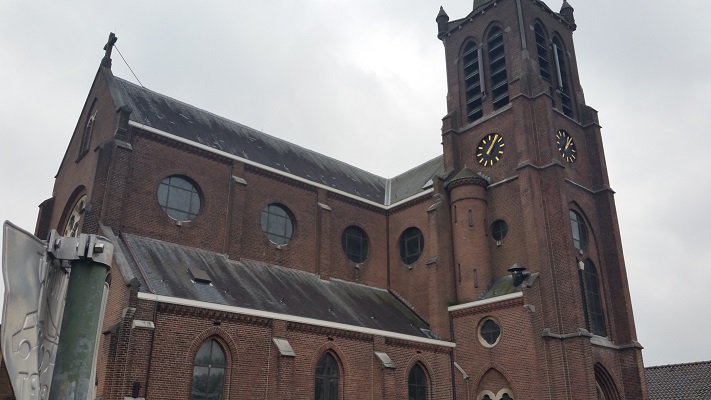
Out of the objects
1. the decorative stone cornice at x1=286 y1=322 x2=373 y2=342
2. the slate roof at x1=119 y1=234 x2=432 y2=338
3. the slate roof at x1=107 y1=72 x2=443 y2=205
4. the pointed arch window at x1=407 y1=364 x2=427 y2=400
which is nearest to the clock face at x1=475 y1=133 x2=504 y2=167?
the slate roof at x1=107 y1=72 x2=443 y2=205

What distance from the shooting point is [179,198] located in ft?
74.9

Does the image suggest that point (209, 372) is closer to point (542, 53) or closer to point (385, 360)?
point (385, 360)

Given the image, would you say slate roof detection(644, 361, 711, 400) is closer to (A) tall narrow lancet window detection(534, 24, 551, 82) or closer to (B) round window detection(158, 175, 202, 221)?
(A) tall narrow lancet window detection(534, 24, 551, 82)

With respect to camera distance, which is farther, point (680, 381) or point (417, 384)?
point (680, 381)

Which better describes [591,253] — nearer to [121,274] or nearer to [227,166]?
[227,166]

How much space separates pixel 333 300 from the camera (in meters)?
23.7

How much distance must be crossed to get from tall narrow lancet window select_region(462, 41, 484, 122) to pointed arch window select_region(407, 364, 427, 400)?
44.1 feet

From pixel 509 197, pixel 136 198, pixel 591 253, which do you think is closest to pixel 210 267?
pixel 136 198

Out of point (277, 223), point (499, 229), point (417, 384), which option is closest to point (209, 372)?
point (277, 223)

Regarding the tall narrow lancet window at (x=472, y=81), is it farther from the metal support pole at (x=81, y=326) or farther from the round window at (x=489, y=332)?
the metal support pole at (x=81, y=326)

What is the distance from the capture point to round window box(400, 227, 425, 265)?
28188 mm

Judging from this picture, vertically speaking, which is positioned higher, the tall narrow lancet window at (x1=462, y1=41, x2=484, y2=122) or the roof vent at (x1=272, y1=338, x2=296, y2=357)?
the tall narrow lancet window at (x1=462, y1=41, x2=484, y2=122)

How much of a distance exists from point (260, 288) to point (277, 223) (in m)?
4.64

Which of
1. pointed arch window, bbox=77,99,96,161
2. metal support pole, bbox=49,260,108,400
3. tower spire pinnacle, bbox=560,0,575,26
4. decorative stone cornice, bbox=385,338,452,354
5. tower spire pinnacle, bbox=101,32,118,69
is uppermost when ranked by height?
tower spire pinnacle, bbox=560,0,575,26
